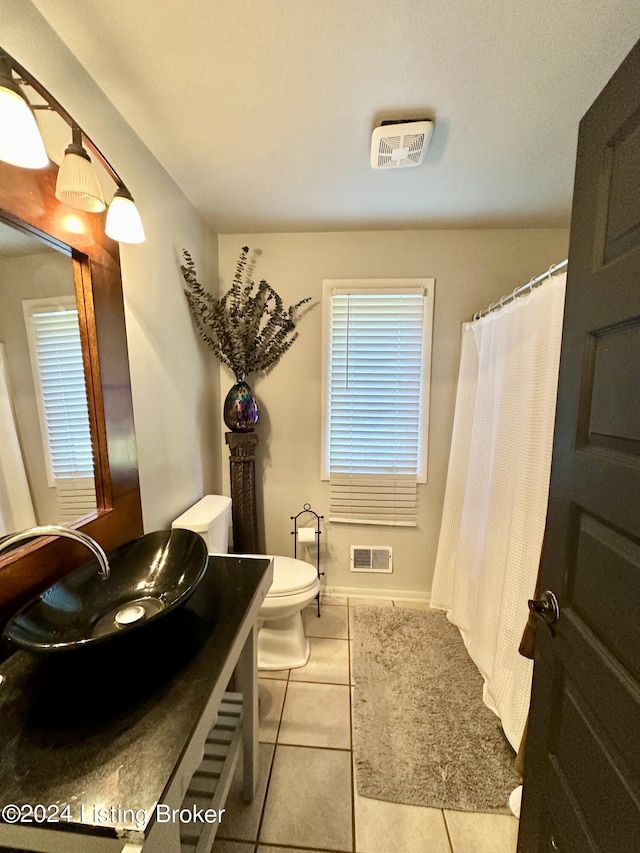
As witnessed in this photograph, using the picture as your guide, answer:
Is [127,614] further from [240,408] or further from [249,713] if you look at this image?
[240,408]

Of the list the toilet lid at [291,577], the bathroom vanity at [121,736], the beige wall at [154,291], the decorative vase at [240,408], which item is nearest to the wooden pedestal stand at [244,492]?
the decorative vase at [240,408]

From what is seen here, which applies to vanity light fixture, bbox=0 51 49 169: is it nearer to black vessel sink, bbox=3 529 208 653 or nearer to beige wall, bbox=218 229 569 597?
black vessel sink, bbox=3 529 208 653

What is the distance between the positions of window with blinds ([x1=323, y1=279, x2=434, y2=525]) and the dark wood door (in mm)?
1290

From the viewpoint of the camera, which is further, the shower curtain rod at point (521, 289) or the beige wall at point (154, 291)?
the shower curtain rod at point (521, 289)

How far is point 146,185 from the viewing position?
1382mm

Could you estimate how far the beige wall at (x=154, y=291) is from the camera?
0.94 meters

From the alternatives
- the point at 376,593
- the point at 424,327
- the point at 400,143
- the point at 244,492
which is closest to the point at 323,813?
the point at 376,593

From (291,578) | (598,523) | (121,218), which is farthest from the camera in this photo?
(291,578)

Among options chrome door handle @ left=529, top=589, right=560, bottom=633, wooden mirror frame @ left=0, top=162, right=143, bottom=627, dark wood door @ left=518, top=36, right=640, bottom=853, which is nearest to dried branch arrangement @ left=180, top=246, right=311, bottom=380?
wooden mirror frame @ left=0, top=162, right=143, bottom=627

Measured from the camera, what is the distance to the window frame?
2.10 meters

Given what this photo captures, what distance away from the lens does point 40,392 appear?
913 millimetres

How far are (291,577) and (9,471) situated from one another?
1.29m

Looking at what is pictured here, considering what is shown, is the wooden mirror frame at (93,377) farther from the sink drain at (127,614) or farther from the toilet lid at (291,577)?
the toilet lid at (291,577)

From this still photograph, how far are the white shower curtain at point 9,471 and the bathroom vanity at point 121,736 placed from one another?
312 millimetres
